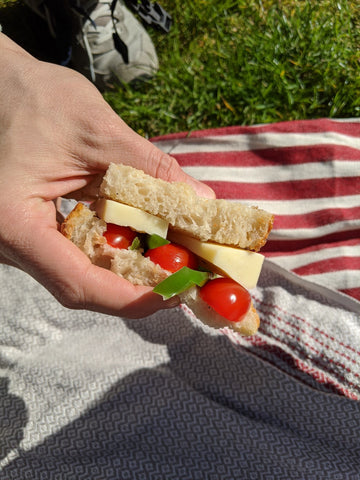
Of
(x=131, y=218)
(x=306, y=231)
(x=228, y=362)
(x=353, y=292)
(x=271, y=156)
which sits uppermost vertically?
(x=131, y=218)

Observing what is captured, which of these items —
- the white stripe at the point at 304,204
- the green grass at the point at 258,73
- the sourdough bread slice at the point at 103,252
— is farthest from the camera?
the green grass at the point at 258,73

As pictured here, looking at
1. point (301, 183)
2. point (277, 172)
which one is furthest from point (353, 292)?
point (277, 172)

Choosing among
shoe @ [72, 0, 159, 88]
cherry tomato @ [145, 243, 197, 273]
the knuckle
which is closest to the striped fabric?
shoe @ [72, 0, 159, 88]

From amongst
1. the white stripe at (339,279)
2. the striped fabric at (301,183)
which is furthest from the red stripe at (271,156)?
the white stripe at (339,279)

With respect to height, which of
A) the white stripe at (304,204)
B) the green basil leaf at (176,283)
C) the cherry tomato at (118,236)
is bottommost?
the white stripe at (304,204)

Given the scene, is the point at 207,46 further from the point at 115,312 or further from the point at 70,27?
the point at 115,312

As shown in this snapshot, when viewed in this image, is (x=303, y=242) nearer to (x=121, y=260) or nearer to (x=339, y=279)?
(x=339, y=279)

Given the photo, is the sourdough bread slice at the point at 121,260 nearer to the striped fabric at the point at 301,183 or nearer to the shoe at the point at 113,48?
the striped fabric at the point at 301,183

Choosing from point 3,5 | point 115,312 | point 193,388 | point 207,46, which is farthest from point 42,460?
point 3,5
